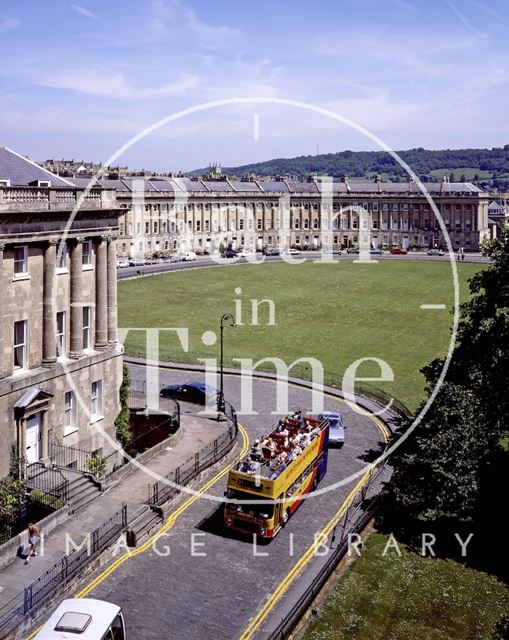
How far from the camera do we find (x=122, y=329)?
70500mm

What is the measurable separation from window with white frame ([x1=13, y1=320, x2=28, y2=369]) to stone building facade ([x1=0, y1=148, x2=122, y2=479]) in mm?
42

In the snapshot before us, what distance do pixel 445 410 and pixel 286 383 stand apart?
2286 cm

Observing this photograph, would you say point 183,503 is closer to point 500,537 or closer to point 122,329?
point 500,537

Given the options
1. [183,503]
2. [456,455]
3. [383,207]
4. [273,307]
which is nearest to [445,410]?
[456,455]

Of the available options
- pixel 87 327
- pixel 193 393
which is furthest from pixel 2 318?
pixel 193 393

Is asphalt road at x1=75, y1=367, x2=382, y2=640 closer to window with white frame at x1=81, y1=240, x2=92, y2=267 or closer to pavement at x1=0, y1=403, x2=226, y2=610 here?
pavement at x1=0, y1=403, x2=226, y2=610

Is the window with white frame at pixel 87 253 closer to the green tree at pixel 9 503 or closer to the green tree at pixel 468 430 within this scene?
the green tree at pixel 9 503

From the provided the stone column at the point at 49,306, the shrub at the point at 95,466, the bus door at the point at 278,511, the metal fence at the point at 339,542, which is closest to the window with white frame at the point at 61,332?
the stone column at the point at 49,306

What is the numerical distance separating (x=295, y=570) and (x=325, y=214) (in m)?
140

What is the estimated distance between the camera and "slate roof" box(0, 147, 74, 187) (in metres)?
34.5

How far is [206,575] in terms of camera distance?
1024 inches

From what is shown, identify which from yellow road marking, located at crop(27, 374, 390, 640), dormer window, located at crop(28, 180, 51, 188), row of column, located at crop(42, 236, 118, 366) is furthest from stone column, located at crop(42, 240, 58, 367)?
yellow road marking, located at crop(27, 374, 390, 640)

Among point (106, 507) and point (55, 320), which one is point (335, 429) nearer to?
point (106, 507)

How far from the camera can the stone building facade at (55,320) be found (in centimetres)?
3039
